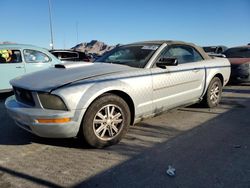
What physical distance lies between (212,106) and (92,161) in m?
3.50

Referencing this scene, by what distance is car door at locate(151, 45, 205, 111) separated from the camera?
4.42 metres

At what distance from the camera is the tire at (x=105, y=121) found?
3625mm

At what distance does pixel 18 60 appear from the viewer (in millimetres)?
7652

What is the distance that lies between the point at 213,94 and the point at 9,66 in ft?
17.6

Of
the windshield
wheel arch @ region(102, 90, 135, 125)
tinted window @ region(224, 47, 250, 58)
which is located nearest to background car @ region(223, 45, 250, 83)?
tinted window @ region(224, 47, 250, 58)

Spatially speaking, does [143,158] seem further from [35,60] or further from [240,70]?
[240,70]

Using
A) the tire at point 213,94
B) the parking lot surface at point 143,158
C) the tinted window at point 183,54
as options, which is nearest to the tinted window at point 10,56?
the parking lot surface at point 143,158

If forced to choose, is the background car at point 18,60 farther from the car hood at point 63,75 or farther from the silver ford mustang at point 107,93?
the car hood at point 63,75

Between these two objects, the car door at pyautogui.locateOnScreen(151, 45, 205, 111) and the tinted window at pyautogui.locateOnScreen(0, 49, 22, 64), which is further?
the tinted window at pyautogui.locateOnScreen(0, 49, 22, 64)

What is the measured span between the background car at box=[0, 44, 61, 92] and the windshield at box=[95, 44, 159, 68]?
3269 millimetres

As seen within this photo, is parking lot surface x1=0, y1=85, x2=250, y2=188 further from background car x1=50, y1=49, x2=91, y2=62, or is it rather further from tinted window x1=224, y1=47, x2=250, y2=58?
background car x1=50, y1=49, x2=91, y2=62

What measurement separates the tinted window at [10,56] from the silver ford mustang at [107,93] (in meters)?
3.54

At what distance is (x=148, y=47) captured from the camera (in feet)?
15.7

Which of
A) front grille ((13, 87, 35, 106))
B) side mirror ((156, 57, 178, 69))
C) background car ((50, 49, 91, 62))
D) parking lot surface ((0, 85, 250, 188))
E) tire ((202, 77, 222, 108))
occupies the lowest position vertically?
parking lot surface ((0, 85, 250, 188))
